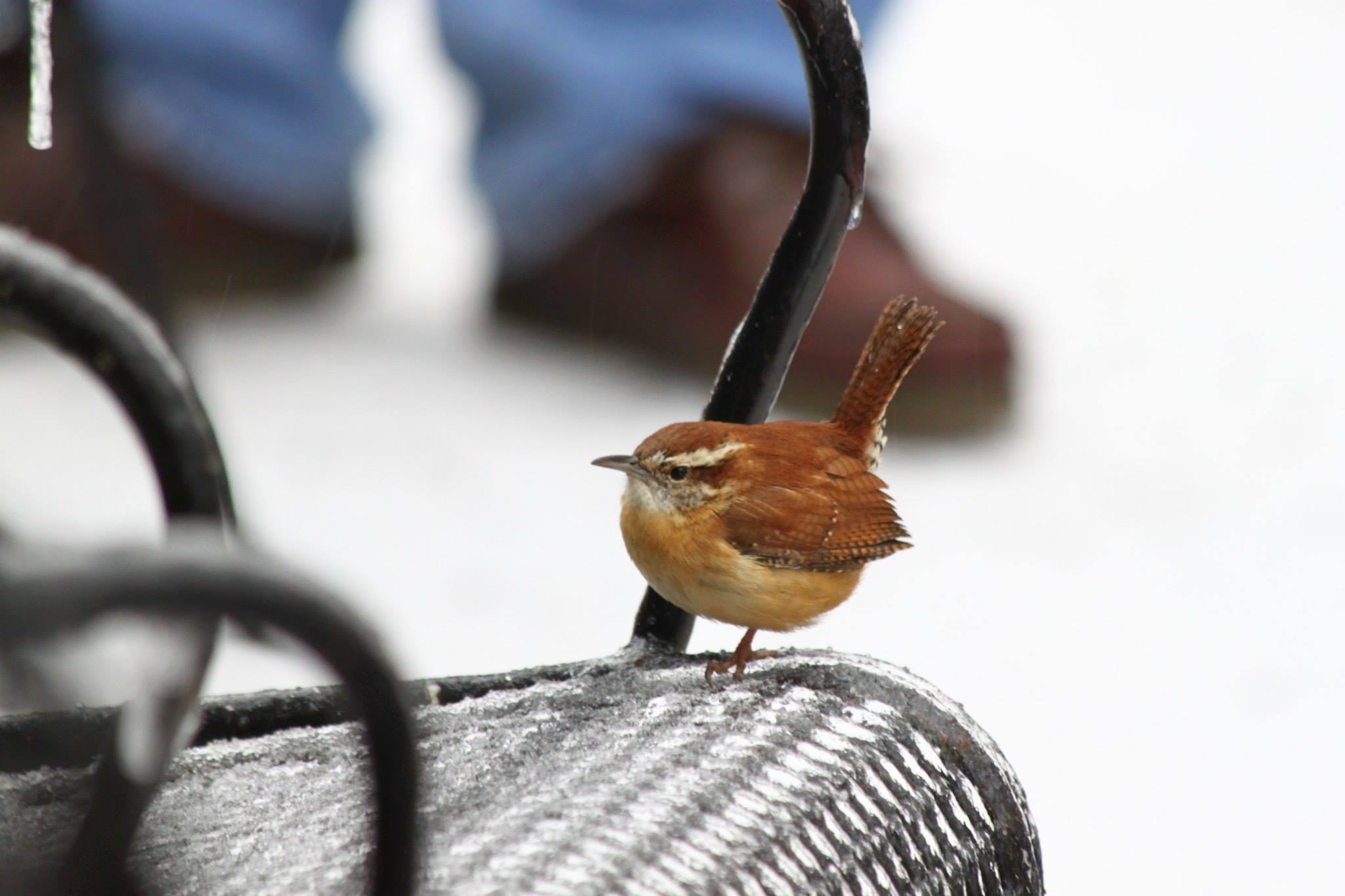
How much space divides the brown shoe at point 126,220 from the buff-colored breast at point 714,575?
919mm

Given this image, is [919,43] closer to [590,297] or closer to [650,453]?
[590,297]

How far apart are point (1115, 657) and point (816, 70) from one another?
2569mm

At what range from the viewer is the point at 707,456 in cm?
192

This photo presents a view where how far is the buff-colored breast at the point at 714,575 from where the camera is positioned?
189 centimetres

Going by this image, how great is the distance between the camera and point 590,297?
Answer: 17.0 feet

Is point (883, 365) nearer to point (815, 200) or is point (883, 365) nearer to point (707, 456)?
point (707, 456)

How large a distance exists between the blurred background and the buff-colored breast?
2.07 ft

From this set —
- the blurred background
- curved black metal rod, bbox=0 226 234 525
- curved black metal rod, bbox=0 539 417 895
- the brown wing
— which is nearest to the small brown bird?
the brown wing

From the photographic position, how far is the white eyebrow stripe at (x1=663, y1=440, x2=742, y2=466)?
1.88 meters

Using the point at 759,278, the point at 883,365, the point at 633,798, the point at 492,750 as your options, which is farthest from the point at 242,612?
the point at 759,278

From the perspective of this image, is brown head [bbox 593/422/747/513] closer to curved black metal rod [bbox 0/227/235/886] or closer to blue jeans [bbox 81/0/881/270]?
curved black metal rod [bbox 0/227/235/886]

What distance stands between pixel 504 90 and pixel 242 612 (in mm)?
4345

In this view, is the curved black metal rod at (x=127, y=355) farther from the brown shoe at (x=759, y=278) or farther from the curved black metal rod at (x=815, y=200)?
the brown shoe at (x=759, y=278)

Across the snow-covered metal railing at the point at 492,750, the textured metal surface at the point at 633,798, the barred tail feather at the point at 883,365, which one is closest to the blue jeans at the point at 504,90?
the barred tail feather at the point at 883,365
